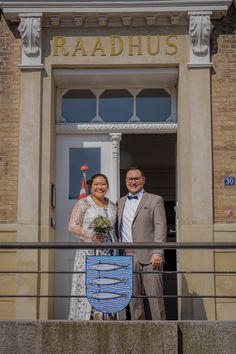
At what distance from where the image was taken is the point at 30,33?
893 centimetres

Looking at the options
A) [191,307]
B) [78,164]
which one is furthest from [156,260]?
[78,164]

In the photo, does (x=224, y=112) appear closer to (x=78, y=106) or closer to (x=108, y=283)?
(x=78, y=106)

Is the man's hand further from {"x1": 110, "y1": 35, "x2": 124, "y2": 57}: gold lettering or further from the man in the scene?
{"x1": 110, "y1": 35, "x2": 124, "y2": 57}: gold lettering

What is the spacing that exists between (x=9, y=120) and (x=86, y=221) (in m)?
2.12

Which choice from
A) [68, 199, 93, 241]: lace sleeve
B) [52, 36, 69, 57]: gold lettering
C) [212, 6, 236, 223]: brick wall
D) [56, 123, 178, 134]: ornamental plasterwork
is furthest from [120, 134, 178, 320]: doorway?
[68, 199, 93, 241]: lace sleeve

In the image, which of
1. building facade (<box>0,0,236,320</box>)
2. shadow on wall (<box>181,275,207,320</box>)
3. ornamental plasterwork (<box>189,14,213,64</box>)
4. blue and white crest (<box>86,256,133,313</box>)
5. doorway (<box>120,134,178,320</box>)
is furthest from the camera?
doorway (<box>120,134,178,320</box>)

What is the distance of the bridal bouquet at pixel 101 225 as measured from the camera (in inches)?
292

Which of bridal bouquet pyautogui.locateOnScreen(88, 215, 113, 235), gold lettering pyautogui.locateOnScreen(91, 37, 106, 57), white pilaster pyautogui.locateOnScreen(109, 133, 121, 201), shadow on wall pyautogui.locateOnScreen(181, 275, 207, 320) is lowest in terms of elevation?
shadow on wall pyautogui.locateOnScreen(181, 275, 207, 320)

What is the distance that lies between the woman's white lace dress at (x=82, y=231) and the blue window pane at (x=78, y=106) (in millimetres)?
2021

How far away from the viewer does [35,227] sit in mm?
8688

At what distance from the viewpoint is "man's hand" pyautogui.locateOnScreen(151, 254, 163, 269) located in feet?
23.8

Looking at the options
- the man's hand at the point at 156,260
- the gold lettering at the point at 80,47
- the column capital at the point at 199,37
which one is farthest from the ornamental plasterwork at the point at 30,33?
the man's hand at the point at 156,260

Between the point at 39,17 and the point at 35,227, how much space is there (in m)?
2.66

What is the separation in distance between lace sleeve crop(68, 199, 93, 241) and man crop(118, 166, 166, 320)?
1.22 feet
